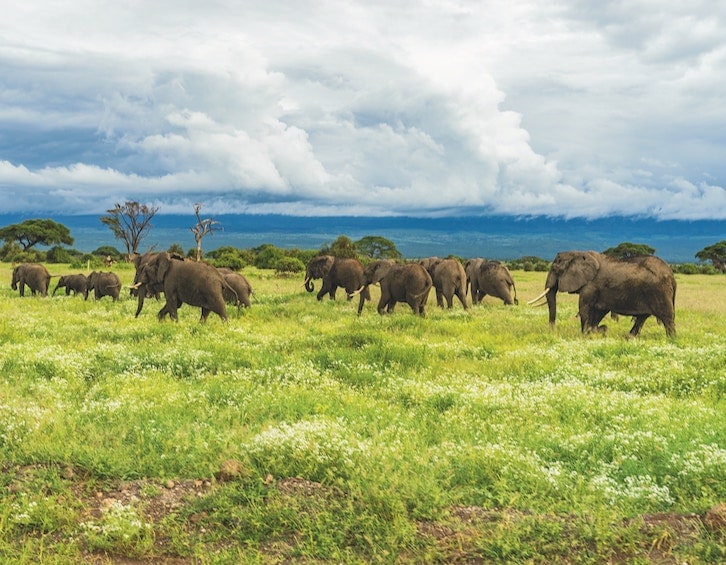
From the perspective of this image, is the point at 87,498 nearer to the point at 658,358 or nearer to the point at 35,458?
the point at 35,458

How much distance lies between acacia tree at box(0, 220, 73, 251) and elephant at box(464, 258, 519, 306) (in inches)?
3196

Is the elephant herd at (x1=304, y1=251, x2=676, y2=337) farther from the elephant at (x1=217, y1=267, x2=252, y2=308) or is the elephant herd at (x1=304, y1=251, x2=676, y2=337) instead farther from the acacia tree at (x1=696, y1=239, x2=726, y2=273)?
the acacia tree at (x1=696, y1=239, x2=726, y2=273)

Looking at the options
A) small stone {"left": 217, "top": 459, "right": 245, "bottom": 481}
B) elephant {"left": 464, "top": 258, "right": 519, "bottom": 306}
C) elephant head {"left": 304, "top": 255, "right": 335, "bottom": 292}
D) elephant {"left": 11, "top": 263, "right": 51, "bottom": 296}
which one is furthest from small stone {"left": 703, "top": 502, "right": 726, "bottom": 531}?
elephant {"left": 11, "top": 263, "right": 51, "bottom": 296}

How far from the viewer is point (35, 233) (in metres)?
92.1

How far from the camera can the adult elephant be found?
1639 centimetres

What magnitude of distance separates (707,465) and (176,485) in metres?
5.90

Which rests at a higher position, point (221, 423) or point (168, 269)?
point (168, 269)

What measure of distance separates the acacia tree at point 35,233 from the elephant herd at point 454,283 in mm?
77804

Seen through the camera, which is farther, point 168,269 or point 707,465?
point 168,269

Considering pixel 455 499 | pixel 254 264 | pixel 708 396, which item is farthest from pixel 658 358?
pixel 254 264

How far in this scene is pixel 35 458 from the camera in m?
7.64

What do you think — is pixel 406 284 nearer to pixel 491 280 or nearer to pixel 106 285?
pixel 491 280

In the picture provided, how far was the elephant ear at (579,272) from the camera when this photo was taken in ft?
57.2

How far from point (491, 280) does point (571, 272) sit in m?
9.91
